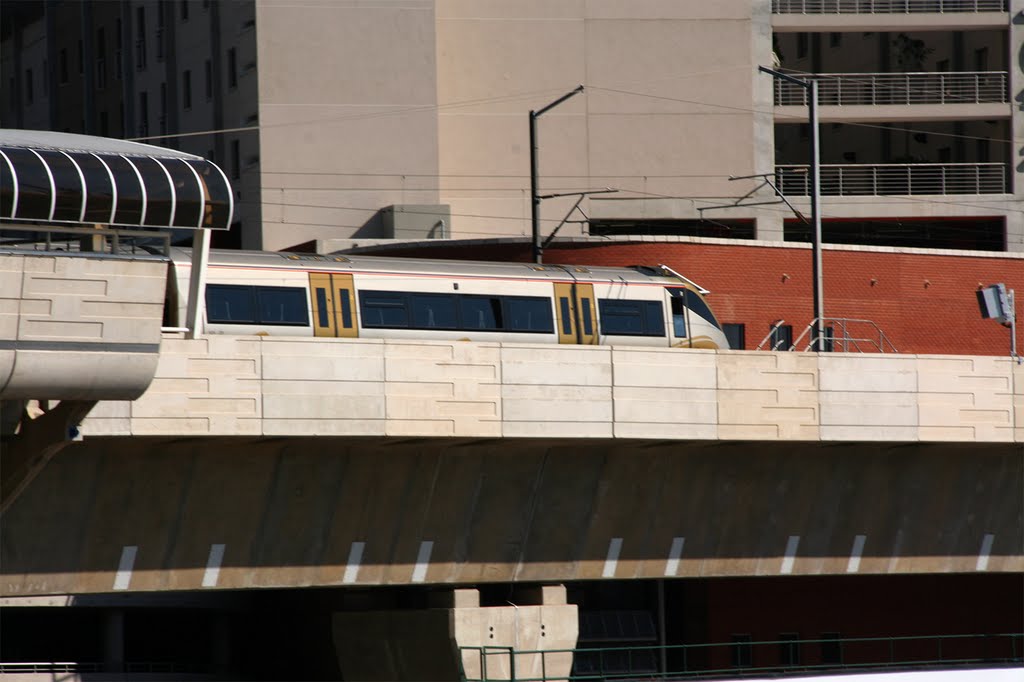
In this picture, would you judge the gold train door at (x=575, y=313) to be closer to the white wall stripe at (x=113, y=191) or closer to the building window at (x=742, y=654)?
the building window at (x=742, y=654)

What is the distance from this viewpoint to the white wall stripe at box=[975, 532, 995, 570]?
35531mm

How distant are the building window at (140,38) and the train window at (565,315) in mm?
39178

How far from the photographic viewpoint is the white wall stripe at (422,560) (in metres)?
31.1

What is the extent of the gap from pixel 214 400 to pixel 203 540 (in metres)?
3.12

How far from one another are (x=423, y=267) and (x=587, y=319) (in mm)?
3956

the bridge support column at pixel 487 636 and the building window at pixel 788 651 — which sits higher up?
the bridge support column at pixel 487 636

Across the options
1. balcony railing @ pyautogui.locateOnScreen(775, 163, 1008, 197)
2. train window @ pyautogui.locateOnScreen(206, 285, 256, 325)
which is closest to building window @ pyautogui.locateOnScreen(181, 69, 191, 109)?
balcony railing @ pyautogui.locateOnScreen(775, 163, 1008, 197)

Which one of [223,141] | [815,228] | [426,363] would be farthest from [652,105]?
[426,363]

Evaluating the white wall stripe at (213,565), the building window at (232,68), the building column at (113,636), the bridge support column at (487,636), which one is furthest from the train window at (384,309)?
the building window at (232,68)

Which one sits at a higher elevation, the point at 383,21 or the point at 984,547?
the point at 383,21

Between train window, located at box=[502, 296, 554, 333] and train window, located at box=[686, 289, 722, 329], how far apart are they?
414 cm

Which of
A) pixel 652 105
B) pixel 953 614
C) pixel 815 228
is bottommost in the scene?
pixel 953 614

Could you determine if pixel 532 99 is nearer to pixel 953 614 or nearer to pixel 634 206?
pixel 634 206

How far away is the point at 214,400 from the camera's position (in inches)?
1065
